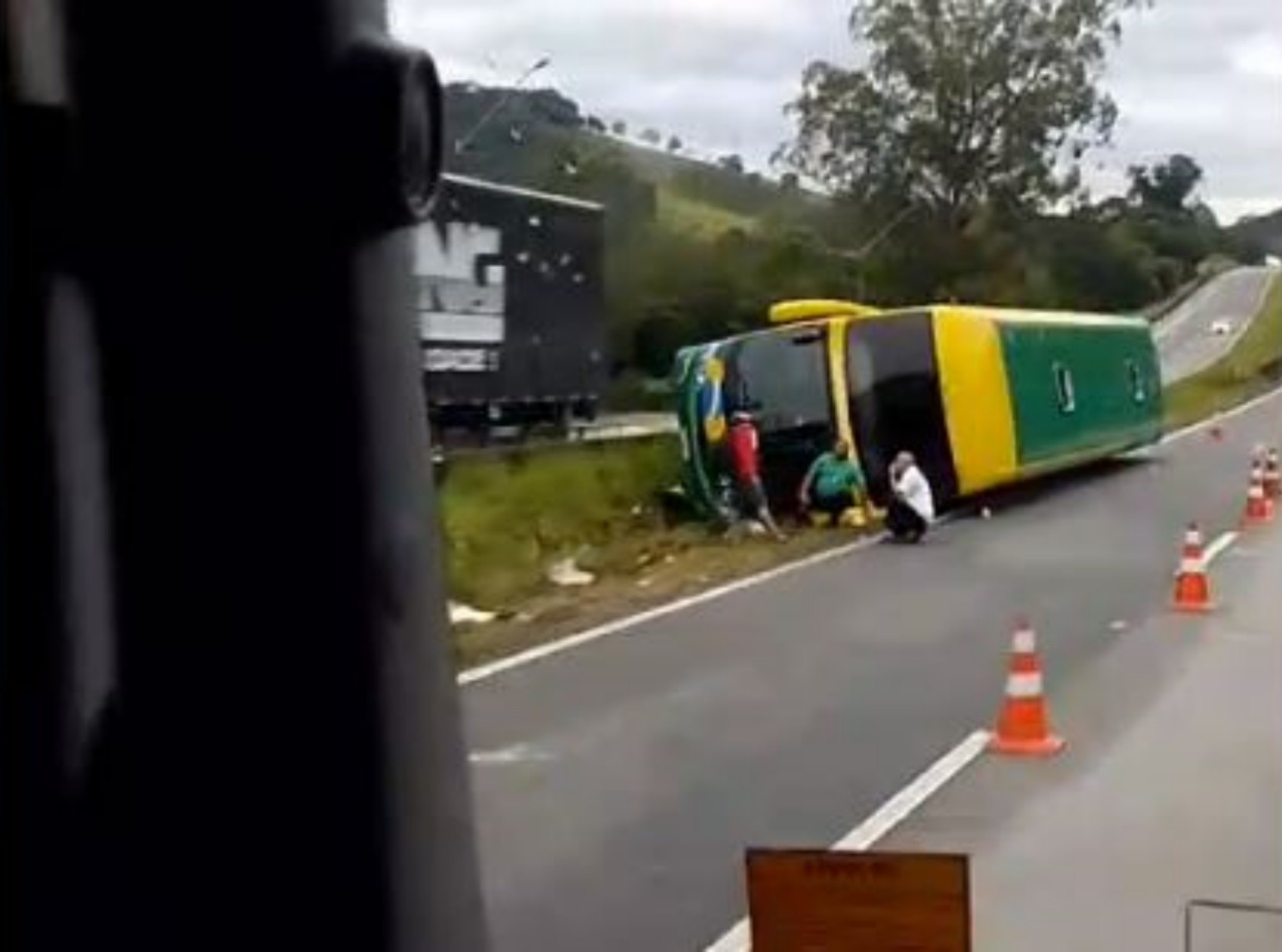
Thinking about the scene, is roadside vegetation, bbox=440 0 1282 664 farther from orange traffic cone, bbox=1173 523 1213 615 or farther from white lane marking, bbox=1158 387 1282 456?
white lane marking, bbox=1158 387 1282 456

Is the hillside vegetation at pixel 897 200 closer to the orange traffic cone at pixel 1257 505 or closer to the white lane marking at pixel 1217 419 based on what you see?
the orange traffic cone at pixel 1257 505

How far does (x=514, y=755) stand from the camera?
6.39m

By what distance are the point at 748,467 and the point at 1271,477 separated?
362 cm

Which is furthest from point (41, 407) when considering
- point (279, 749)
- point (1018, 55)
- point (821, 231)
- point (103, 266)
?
point (1018, 55)

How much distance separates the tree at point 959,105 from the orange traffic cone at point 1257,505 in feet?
23.9

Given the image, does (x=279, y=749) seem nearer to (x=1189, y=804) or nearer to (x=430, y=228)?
(x=430, y=228)

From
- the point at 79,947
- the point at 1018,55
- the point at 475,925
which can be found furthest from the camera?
the point at 1018,55

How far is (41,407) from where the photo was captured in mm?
1342

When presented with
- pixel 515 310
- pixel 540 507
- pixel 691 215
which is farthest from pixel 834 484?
pixel 691 215

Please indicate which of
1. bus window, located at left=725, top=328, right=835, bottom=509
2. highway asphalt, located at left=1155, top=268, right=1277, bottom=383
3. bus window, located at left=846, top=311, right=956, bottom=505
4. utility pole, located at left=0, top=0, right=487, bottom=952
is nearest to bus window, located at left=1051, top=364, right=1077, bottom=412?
highway asphalt, located at left=1155, top=268, right=1277, bottom=383

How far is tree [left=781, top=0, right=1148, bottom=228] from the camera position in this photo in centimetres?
630

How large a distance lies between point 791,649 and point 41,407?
780 cm

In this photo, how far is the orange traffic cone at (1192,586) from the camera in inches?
386

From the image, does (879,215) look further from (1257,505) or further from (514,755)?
(1257,505)
